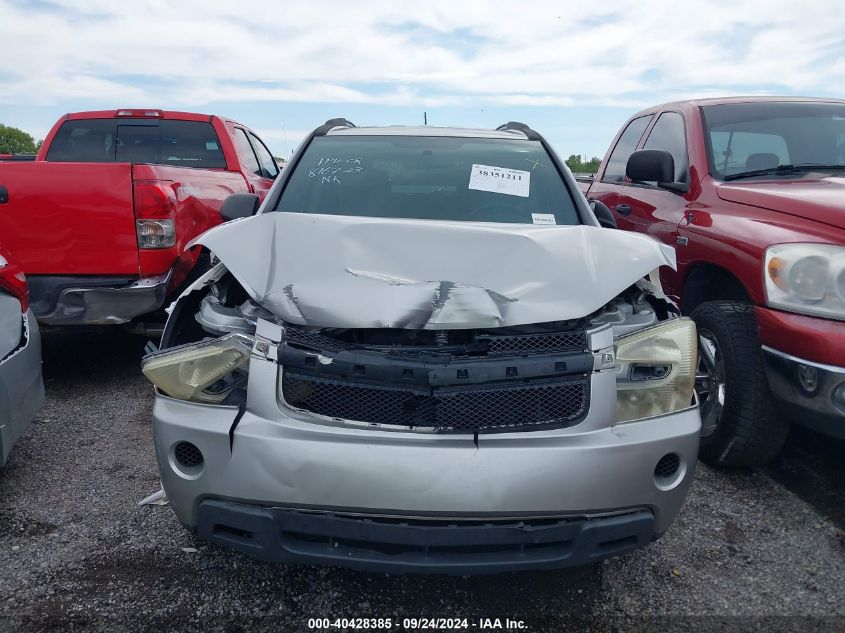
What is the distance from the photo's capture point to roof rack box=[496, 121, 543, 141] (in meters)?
3.99

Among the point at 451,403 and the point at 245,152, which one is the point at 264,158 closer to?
the point at 245,152

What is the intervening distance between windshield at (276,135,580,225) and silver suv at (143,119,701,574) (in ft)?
2.67

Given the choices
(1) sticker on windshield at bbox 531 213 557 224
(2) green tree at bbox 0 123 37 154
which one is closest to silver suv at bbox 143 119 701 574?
(1) sticker on windshield at bbox 531 213 557 224

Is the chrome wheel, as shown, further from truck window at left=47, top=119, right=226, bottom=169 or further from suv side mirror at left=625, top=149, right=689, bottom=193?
truck window at left=47, top=119, right=226, bottom=169

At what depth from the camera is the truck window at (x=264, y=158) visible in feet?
26.3

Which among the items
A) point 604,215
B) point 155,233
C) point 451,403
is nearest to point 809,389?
point 604,215

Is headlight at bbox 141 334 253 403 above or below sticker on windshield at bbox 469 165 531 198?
below

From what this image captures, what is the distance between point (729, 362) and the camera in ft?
10.7

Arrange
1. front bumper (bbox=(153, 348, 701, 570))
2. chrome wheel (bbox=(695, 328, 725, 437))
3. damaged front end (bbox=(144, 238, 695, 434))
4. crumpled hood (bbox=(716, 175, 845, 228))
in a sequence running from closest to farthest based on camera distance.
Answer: front bumper (bbox=(153, 348, 701, 570)) → damaged front end (bbox=(144, 238, 695, 434)) → crumpled hood (bbox=(716, 175, 845, 228)) → chrome wheel (bbox=(695, 328, 725, 437))

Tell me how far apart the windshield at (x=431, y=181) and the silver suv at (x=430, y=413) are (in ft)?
2.67

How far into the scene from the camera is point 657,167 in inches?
162

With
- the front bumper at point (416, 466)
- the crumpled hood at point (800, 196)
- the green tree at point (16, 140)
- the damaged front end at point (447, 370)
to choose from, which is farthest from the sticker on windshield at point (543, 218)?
the green tree at point (16, 140)

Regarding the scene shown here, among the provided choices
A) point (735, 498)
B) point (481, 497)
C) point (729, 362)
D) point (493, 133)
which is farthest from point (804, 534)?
point (493, 133)

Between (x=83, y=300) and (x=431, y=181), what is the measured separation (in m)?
2.27
